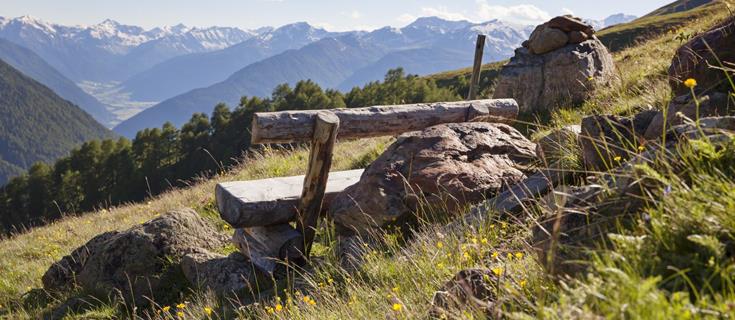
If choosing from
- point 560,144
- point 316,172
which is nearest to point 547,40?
point 560,144

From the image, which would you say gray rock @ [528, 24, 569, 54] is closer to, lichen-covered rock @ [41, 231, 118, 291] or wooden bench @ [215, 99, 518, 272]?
wooden bench @ [215, 99, 518, 272]

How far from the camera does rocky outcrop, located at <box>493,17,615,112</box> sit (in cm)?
1325

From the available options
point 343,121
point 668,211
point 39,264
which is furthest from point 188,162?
point 668,211

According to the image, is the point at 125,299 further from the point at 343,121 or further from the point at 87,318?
the point at 343,121

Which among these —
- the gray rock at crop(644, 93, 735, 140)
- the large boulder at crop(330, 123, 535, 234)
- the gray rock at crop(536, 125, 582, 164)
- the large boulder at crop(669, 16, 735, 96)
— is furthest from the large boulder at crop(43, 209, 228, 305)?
the large boulder at crop(669, 16, 735, 96)

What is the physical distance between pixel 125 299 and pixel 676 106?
24.1 feet

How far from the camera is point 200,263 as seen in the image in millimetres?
7773

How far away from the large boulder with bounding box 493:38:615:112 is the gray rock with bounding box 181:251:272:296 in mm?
8465

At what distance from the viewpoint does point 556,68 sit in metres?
13.7

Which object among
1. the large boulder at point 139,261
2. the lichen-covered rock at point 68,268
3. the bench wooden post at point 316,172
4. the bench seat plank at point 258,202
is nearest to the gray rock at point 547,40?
the bench seat plank at point 258,202

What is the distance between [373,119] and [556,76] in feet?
23.2

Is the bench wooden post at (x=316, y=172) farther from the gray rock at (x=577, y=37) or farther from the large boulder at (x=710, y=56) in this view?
the gray rock at (x=577, y=37)

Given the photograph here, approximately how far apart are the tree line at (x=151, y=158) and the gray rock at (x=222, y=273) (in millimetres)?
66224

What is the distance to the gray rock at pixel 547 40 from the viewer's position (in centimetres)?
1395
